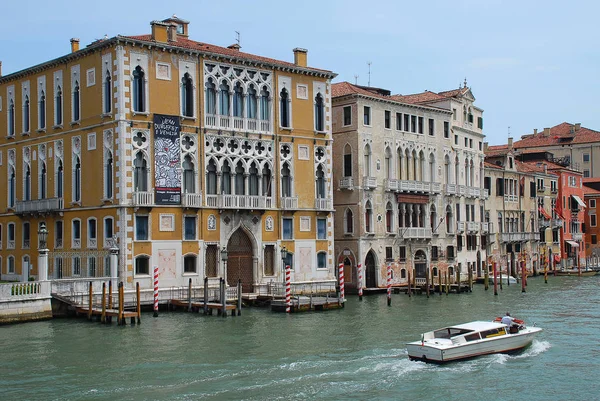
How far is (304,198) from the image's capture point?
127ft

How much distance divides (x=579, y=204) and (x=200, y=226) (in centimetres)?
4128

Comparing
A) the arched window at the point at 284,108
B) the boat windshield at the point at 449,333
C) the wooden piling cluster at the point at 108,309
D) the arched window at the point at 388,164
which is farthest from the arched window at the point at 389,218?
the boat windshield at the point at 449,333

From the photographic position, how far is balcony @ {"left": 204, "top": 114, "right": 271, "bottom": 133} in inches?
1395

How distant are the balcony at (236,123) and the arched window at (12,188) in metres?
9.49

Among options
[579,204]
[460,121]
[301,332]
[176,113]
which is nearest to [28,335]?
[301,332]

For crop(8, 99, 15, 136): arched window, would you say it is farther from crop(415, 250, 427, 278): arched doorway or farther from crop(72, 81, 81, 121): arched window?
crop(415, 250, 427, 278): arched doorway

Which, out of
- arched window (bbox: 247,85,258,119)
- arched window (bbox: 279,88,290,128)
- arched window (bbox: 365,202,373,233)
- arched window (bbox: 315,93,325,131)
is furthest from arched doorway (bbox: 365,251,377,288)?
arched window (bbox: 247,85,258,119)

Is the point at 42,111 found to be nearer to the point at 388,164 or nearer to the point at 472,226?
the point at 388,164

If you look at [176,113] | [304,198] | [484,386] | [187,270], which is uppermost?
[176,113]

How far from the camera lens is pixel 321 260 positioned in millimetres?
39531

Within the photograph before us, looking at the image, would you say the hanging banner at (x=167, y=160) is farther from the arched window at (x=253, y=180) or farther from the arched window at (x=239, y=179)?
the arched window at (x=253, y=180)

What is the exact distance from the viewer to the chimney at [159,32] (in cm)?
3453

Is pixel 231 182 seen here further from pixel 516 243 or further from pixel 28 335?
pixel 516 243

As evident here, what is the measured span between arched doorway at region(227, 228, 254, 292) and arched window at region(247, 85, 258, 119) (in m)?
4.69
